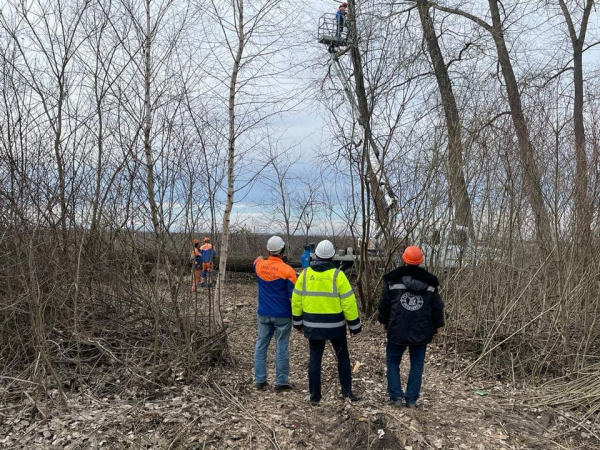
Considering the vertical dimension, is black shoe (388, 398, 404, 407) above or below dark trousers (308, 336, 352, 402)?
below

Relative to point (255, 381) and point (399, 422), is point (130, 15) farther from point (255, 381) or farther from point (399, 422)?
point (399, 422)

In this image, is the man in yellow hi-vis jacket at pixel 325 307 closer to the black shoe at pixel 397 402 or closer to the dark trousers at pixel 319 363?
the dark trousers at pixel 319 363

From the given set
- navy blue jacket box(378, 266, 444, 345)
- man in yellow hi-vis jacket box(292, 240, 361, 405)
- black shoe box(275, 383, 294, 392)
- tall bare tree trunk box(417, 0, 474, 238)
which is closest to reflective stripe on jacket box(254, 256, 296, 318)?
man in yellow hi-vis jacket box(292, 240, 361, 405)

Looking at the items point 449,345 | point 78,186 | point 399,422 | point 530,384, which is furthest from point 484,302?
point 78,186

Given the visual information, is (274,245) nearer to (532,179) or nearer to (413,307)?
(413,307)

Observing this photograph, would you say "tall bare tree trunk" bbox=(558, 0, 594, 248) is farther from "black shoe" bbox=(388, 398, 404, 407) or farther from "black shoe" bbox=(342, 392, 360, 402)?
"black shoe" bbox=(342, 392, 360, 402)

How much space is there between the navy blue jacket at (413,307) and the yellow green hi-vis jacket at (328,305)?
372 mm

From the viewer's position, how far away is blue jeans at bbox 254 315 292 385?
5266 millimetres

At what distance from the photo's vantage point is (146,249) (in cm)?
568

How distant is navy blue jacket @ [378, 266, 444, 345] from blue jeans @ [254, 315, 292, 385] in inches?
44.4

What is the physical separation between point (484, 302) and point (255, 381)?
10.8 feet

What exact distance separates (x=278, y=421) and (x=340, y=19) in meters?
6.55

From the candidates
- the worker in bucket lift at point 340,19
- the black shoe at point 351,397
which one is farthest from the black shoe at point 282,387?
the worker in bucket lift at point 340,19

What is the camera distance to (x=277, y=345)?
5.26 metres
